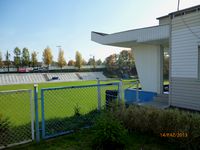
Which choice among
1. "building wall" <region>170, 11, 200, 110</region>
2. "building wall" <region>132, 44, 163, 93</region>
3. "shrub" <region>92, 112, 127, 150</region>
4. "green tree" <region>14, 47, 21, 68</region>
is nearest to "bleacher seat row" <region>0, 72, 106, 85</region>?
"green tree" <region>14, 47, 21, 68</region>

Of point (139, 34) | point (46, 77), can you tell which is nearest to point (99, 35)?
point (139, 34)

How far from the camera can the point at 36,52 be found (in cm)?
4416

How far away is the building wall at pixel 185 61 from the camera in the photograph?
5836 mm

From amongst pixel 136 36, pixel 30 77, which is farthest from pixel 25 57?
pixel 136 36

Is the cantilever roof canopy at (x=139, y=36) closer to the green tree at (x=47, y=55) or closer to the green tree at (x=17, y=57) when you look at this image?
the green tree at (x=17, y=57)

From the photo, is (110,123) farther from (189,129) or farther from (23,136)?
(23,136)

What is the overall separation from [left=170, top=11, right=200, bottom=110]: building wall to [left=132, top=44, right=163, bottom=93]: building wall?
7.52 feet

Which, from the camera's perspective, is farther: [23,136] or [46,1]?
[46,1]

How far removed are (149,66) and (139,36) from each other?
175 centimetres

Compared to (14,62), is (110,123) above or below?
below

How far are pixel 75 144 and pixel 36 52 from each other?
144ft

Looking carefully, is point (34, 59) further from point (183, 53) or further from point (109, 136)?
point (109, 136)

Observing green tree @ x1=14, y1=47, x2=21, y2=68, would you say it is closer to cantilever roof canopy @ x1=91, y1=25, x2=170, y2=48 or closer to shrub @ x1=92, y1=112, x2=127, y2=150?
cantilever roof canopy @ x1=91, y1=25, x2=170, y2=48
